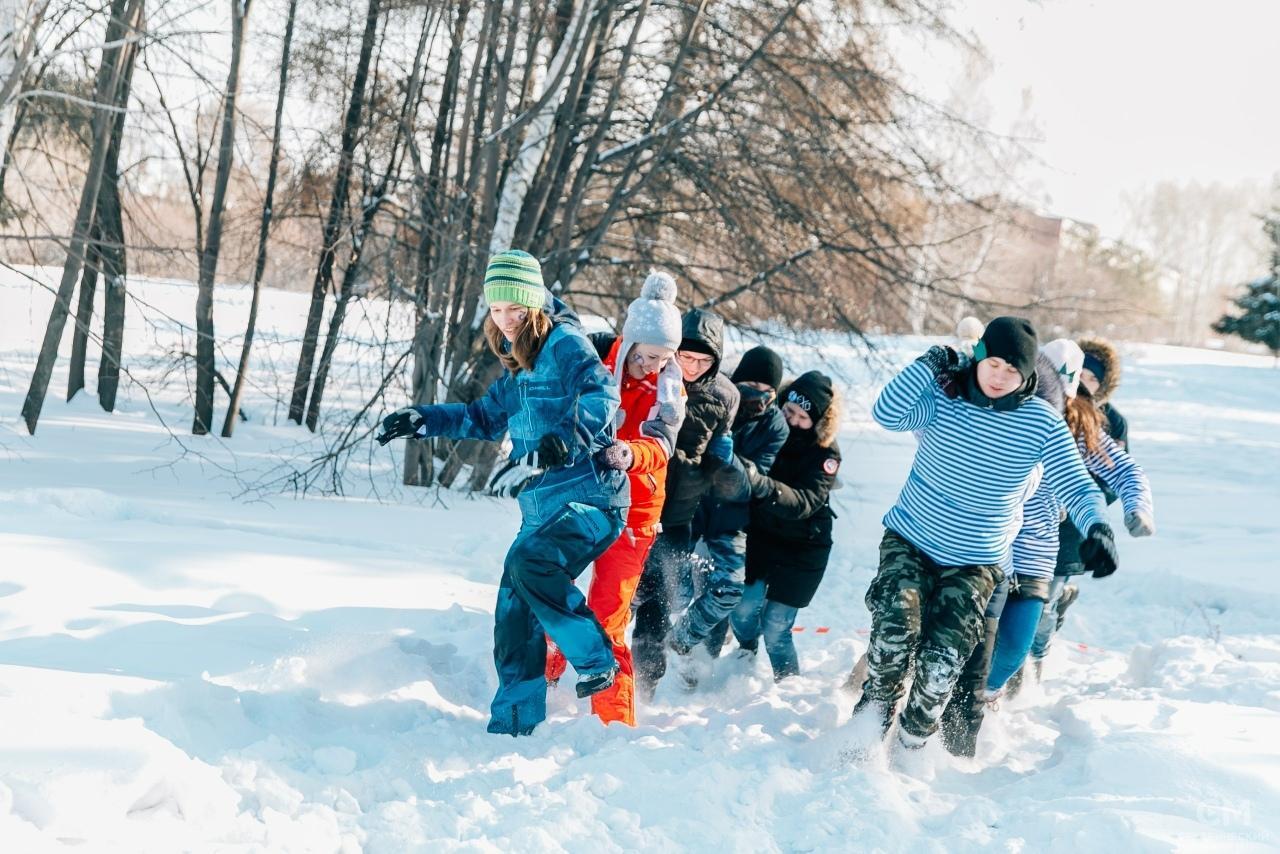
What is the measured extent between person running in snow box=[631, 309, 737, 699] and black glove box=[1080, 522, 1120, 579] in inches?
53.6

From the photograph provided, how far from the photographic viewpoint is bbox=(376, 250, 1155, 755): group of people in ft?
12.1

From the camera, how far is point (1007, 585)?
4199mm

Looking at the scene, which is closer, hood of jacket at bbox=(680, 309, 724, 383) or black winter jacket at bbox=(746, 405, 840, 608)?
hood of jacket at bbox=(680, 309, 724, 383)

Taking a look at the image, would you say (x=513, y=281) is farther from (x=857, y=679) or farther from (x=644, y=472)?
(x=857, y=679)

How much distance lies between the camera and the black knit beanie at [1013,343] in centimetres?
369

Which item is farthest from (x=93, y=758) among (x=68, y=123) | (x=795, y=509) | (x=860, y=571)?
(x=68, y=123)

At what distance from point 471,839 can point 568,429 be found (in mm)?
1346

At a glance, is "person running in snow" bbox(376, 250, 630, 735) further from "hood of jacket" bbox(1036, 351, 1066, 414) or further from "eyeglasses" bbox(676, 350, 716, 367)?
"hood of jacket" bbox(1036, 351, 1066, 414)

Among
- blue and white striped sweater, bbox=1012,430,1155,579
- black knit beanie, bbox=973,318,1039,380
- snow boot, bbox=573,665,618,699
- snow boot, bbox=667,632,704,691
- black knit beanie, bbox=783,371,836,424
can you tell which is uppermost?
black knit beanie, bbox=973,318,1039,380

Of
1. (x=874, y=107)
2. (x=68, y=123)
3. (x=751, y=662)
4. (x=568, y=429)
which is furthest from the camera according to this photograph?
(x=68, y=123)

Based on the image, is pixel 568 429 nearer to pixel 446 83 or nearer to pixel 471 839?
pixel 471 839

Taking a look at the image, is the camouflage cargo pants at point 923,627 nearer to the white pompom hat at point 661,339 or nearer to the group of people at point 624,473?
the group of people at point 624,473

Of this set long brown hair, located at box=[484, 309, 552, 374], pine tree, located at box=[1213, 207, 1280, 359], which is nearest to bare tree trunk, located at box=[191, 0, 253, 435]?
long brown hair, located at box=[484, 309, 552, 374]

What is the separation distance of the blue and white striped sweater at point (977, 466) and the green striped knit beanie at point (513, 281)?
135cm
